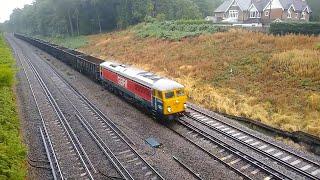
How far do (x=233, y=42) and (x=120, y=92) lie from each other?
19.3 metres

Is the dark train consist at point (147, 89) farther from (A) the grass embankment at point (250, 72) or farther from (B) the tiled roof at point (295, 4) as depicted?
(B) the tiled roof at point (295, 4)

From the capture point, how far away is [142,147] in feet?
61.3

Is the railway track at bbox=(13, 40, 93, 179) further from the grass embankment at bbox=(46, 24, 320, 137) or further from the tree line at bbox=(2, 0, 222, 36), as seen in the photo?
the tree line at bbox=(2, 0, 222, 36)

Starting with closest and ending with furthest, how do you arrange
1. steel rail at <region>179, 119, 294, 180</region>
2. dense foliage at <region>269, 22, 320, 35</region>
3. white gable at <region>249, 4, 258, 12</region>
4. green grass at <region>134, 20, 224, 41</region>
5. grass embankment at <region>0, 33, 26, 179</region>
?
1. grass embankment at <region>0, 33, 26, 179</region>
2. steel rail at <region>179, 119, 294, 180</region>
3. dense foliage at <region>269, 22, 320, 35</region>
4. green grass at <region>134, 20, 224, 41</region>
5. white gable at <region>249, 4, 258, 12</region>

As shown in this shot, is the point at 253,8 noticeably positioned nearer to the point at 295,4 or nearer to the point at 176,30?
the point at 295,4

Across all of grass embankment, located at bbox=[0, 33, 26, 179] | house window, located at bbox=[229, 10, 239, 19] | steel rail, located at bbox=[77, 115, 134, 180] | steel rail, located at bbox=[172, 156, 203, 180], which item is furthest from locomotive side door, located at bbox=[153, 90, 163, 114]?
house window, located at bbox=[229, 10, 239, 19]

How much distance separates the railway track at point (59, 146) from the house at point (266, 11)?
183 feet

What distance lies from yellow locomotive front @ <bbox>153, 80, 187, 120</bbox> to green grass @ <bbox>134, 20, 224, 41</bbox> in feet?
99.8

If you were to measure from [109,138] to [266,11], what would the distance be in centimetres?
6591

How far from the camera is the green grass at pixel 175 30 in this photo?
169 ft

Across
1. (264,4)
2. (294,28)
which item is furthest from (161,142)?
(264,4)

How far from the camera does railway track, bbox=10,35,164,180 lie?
1590 centimetres

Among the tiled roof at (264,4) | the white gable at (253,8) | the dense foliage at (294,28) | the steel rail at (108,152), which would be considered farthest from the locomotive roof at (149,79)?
the white gable at (253,8)

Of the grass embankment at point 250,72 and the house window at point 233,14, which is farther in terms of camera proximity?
the house window at point 233,14
